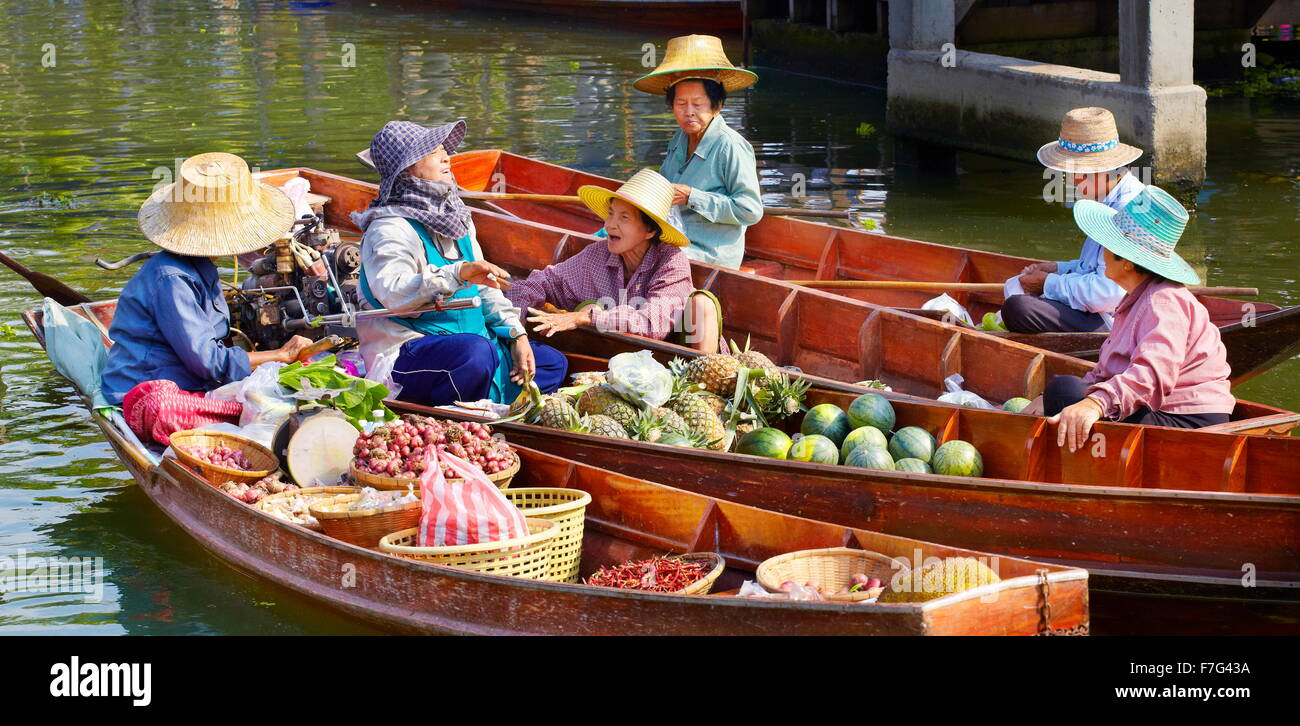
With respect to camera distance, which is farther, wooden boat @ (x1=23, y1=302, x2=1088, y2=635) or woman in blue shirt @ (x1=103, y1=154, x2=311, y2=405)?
woman in blue shirt @ (x1=103, y1=154, x2=311, y2=405)

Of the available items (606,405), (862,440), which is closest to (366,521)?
(606,405)

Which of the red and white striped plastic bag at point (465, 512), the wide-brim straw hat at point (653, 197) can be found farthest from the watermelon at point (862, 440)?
the wide-brim straw hat at point (653, 197)

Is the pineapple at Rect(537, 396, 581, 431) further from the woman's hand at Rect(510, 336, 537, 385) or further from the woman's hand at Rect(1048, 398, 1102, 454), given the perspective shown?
the woman's hand at Rect(1048, 398, 1102, 454)

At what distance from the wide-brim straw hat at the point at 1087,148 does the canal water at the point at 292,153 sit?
1.67m

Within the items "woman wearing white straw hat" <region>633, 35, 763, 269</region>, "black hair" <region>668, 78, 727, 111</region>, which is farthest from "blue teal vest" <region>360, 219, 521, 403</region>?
"black hair" <region>668, 78, 727, 111</region>

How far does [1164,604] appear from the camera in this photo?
4.74 metres

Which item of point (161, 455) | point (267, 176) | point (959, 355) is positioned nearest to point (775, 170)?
point (267, 176)

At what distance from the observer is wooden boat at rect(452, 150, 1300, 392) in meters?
6.24

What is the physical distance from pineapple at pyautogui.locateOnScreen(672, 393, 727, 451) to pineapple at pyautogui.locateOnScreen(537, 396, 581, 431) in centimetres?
42

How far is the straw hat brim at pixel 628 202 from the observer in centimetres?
614

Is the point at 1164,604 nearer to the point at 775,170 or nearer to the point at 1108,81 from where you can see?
the point at 1108,81

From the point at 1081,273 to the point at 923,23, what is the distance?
6270mm

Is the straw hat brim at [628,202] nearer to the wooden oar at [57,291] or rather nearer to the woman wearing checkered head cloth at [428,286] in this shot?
the woman wearing checkered head cloth at [428,286]
